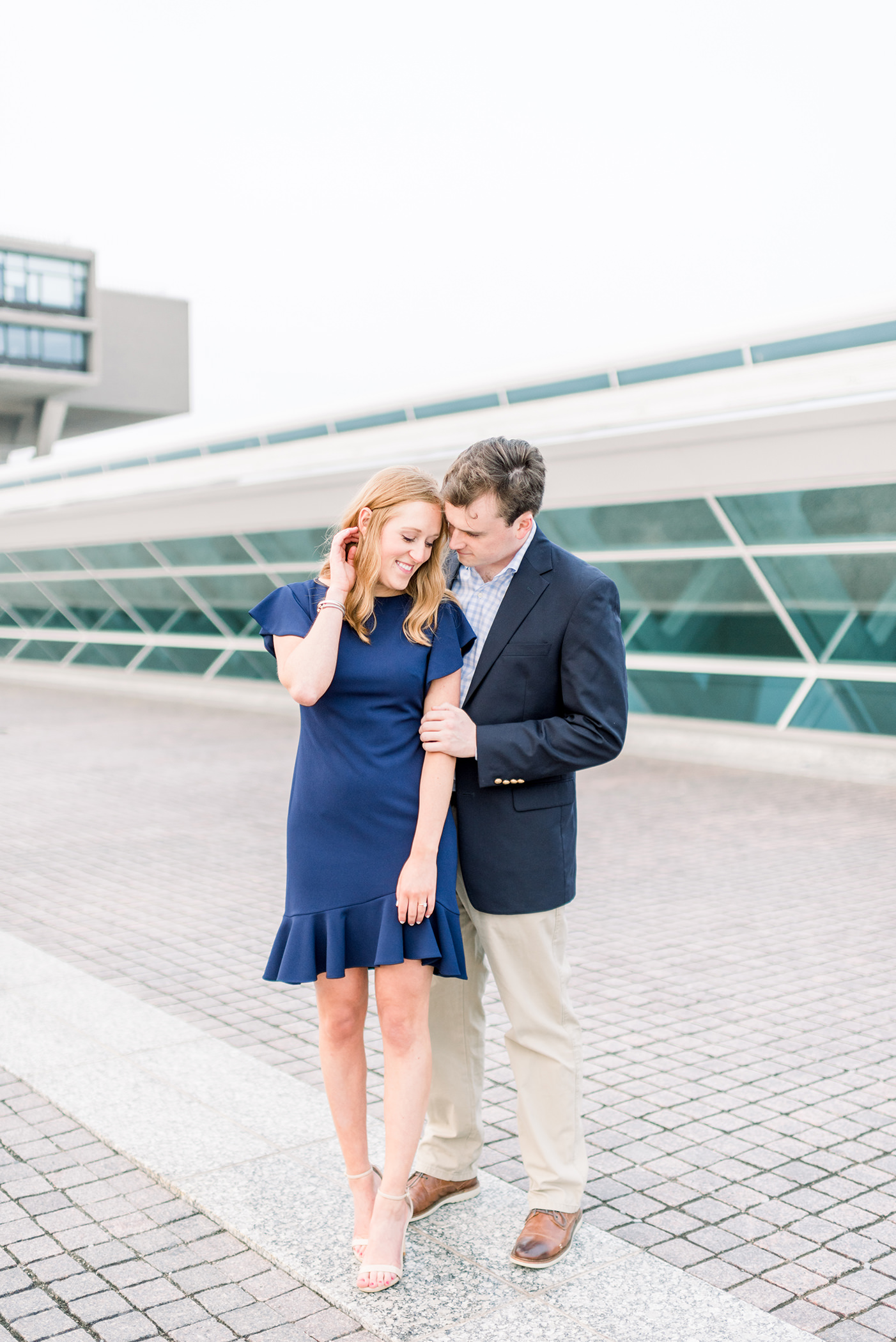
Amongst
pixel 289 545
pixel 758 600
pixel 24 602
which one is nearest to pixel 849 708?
pixel 758 600

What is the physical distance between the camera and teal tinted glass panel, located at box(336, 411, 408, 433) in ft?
53.6

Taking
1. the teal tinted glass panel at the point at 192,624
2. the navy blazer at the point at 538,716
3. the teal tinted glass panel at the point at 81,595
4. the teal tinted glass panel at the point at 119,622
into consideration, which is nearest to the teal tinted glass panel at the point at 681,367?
the teal tinted glass panel at the point at 192,624

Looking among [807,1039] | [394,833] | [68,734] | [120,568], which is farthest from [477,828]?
[120,568]

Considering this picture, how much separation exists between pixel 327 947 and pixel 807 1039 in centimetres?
259

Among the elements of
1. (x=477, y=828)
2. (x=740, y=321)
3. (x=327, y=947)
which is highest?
(x=740, y=321)

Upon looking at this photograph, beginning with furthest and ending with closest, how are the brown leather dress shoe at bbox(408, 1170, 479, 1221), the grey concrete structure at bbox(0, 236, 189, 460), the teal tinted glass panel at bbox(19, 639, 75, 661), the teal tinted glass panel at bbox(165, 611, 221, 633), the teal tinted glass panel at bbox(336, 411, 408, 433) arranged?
1. the grey concrete structure at bbox(0, 236, 189, 460)
2. the teal tinted glass panel at bbox(19, 639, 75, 661)
3. the teal tinted glass panel at bbox(165, 611, 221, 633)
4. the teal tinted glass panel at bbox(336, 411, 408, 433)
5. the brown leather dress shoe at bbox(408, 1170, 479, 1221)

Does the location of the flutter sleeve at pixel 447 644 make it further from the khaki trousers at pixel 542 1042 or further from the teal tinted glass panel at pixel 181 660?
the teal tinted glass panel at pixel 181 660

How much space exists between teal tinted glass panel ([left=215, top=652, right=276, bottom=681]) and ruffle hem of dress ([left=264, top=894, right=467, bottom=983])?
51.6ft

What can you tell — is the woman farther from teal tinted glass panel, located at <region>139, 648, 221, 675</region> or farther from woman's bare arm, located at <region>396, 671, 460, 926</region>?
teal tinted glass panel, located at <region>139, 648, 221, 675</region>

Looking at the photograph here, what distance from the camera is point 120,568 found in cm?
2175

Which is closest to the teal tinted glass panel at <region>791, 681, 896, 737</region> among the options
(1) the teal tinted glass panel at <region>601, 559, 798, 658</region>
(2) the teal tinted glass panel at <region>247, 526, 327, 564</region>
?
(1) the teal tinted glass panel at <region>601, 559, 798, 658</region>

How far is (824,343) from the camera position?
1127 centimetres

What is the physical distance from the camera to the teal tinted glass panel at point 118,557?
20.8 metres

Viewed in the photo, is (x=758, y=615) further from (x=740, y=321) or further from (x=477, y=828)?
(x=477, y=828)
